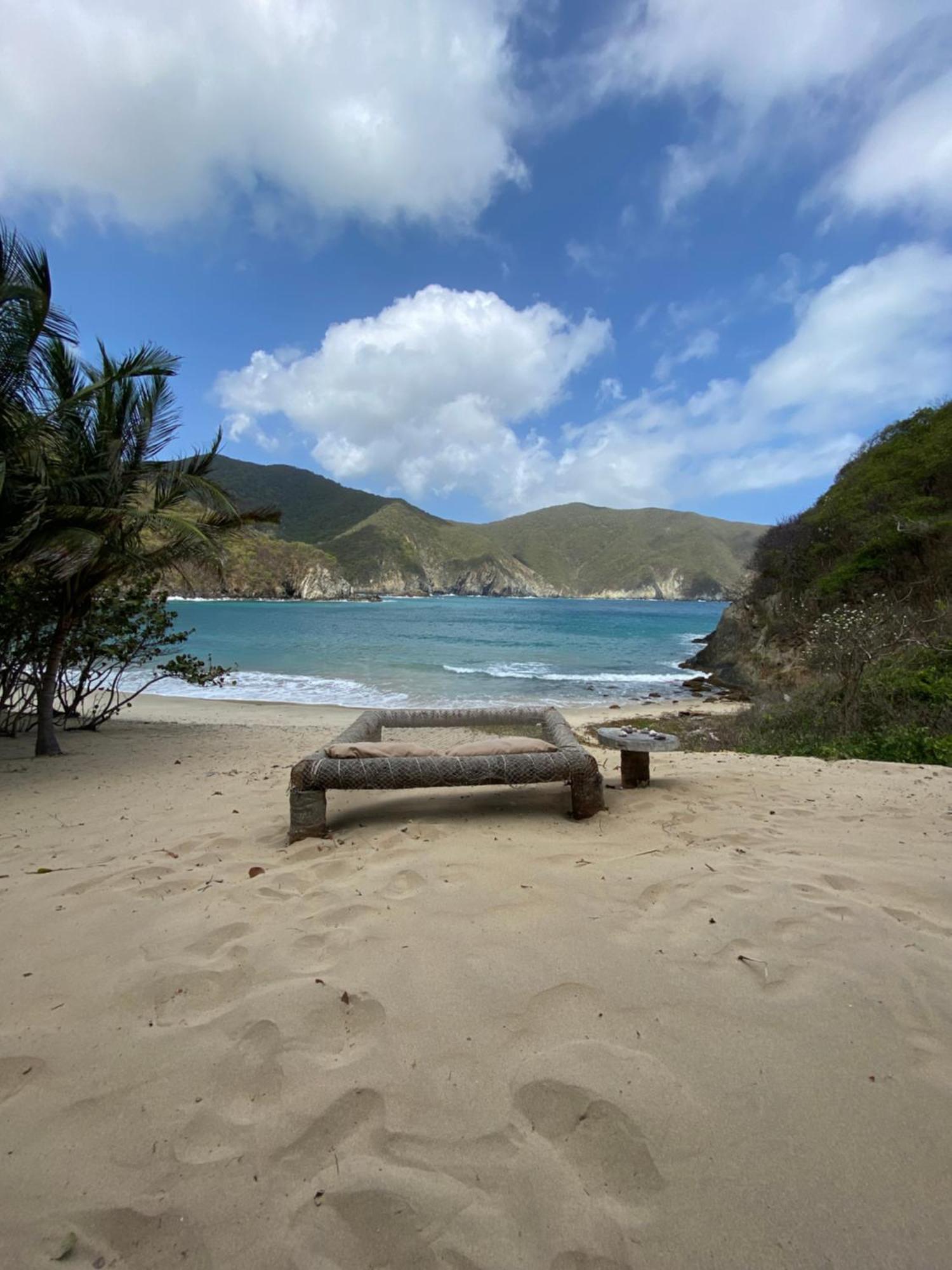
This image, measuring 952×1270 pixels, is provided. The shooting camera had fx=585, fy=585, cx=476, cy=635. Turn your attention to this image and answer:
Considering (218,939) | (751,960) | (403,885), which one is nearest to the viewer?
(751,960)

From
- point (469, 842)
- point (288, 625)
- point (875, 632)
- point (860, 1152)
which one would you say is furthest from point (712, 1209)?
point (288, 625)

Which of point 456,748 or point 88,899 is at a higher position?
point 456,748

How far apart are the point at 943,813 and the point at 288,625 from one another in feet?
148

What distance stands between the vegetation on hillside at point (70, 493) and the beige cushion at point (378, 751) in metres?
4.08

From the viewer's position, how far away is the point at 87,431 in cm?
710

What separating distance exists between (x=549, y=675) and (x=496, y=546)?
472ft

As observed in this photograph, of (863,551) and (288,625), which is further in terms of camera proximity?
(288,625)

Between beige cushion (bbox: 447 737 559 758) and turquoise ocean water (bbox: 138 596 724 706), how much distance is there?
1135 cm

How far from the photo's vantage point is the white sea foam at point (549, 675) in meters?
20.8

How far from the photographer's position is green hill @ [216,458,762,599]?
136 meters

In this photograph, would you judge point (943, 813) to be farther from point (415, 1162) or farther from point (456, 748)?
point (415, 1162)

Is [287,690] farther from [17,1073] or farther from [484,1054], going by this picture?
[484,1054]

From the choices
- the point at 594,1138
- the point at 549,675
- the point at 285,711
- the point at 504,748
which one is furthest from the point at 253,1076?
the point at 549,675

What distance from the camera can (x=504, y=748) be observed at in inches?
161
